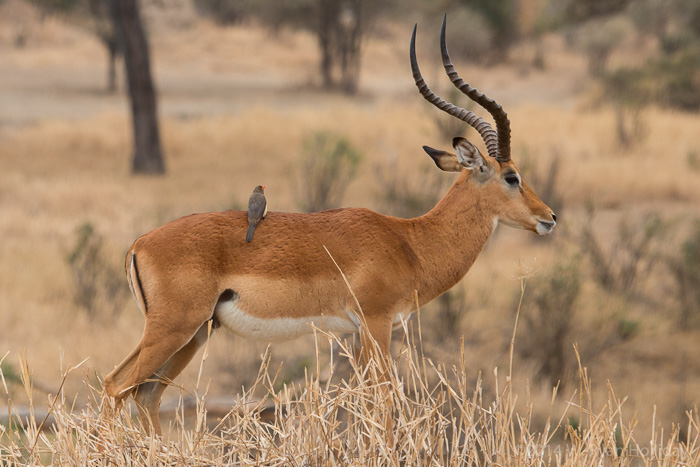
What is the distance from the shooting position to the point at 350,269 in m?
3.53

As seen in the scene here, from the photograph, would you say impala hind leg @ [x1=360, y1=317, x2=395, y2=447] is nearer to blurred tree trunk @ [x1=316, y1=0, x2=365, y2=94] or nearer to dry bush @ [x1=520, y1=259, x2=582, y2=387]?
dry bush @ [x1=520, y1=259, x2=582, y2=387]

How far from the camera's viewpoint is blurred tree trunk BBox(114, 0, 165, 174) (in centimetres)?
1600

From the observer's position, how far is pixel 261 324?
11.1ft

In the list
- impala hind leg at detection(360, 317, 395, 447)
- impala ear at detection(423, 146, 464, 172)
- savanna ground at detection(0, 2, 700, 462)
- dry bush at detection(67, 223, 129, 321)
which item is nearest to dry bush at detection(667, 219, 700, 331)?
savanna ground at detection(0, 2, 700, 462)

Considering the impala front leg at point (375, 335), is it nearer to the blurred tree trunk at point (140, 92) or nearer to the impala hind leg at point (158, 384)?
the impala hind leg at point (158, 384)

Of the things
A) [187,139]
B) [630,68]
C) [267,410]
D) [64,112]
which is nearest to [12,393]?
[267,410]

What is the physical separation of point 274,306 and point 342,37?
108 feet

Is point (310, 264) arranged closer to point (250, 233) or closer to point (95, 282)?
point (250, 233)

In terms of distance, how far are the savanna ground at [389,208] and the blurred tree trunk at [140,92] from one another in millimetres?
552

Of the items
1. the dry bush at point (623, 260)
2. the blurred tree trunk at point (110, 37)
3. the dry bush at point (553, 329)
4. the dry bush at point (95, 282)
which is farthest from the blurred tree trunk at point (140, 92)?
the blurred tree trunk at point (110, 37)

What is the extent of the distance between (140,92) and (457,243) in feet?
44.5

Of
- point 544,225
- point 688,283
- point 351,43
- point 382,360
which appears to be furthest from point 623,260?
point 351,43

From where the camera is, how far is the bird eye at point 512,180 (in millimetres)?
3656

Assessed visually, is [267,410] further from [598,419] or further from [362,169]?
[362,169]
